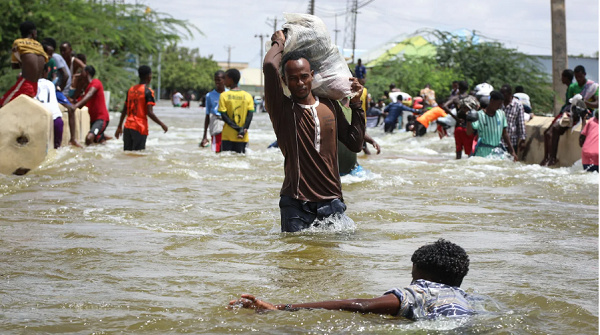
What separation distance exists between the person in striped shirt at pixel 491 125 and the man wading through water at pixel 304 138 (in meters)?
7.53

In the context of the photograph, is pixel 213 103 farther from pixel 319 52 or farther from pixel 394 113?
pixel 394 113

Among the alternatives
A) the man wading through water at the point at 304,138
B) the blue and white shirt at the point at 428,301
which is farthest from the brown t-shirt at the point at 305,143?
the blue and white shirt at the point at 428,301

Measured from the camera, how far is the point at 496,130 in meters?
13.4

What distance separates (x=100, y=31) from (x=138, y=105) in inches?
791

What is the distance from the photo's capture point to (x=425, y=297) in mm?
4004

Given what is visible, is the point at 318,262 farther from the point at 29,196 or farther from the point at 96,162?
the point at 96,162

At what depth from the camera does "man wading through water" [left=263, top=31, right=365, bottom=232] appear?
19.5 feet

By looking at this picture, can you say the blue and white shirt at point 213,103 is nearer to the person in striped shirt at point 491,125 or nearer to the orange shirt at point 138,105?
the orange shirt at point 138,105

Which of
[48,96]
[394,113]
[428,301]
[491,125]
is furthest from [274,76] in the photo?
[394,113]

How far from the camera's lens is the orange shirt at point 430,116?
2117 cm

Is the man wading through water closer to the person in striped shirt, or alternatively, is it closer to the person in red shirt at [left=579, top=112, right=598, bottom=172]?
the person in red shirt at [left=579, top=112, right=598, bottom=172]

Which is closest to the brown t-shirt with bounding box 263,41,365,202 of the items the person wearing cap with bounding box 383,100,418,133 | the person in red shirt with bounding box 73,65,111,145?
the person in red shirt with bounding box 73,65,111,145

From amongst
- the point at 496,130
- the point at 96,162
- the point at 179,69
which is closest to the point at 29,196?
the point at 96,162

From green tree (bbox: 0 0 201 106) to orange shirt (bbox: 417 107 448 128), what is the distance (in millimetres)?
11332
